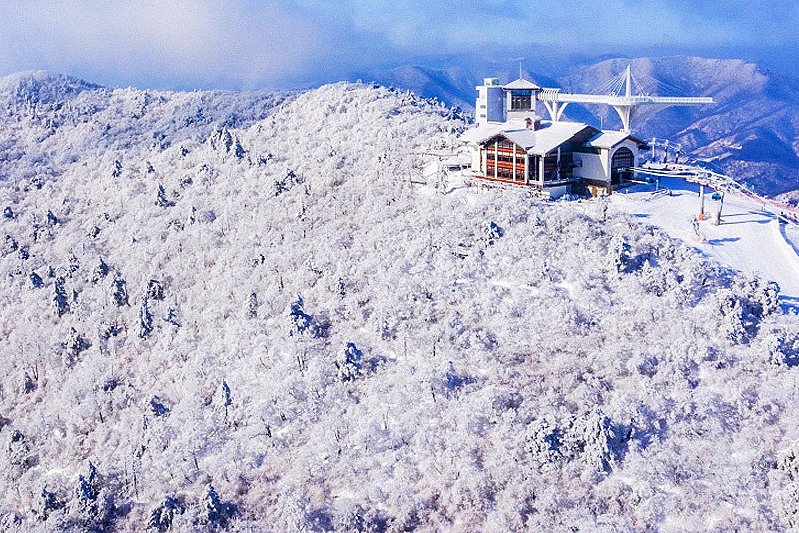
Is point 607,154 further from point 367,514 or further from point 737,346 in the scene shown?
point 367,514

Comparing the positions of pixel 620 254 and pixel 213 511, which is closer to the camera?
pixel 213 511

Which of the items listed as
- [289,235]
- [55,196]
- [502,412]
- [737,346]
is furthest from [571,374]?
[55,196]

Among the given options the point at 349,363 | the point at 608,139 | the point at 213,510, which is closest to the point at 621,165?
the point at 608,139

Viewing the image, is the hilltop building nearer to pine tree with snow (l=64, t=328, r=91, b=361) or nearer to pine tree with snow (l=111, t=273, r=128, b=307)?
pine tree with snow (l=111, t=273, r=128, b=307)

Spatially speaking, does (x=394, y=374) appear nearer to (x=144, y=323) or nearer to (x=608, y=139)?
(x=144, y=323)

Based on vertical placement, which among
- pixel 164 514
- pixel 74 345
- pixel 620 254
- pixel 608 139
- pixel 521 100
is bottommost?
pixel 164 514

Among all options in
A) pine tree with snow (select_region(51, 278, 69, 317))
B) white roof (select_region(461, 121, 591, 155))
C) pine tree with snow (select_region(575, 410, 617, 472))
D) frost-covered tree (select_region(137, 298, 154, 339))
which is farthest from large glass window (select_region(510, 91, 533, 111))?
pine tree with snow (select_region(51, 278, 69, 317))

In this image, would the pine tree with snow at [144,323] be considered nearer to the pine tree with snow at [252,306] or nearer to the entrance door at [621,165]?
the pine tree with snow at [252,306]
